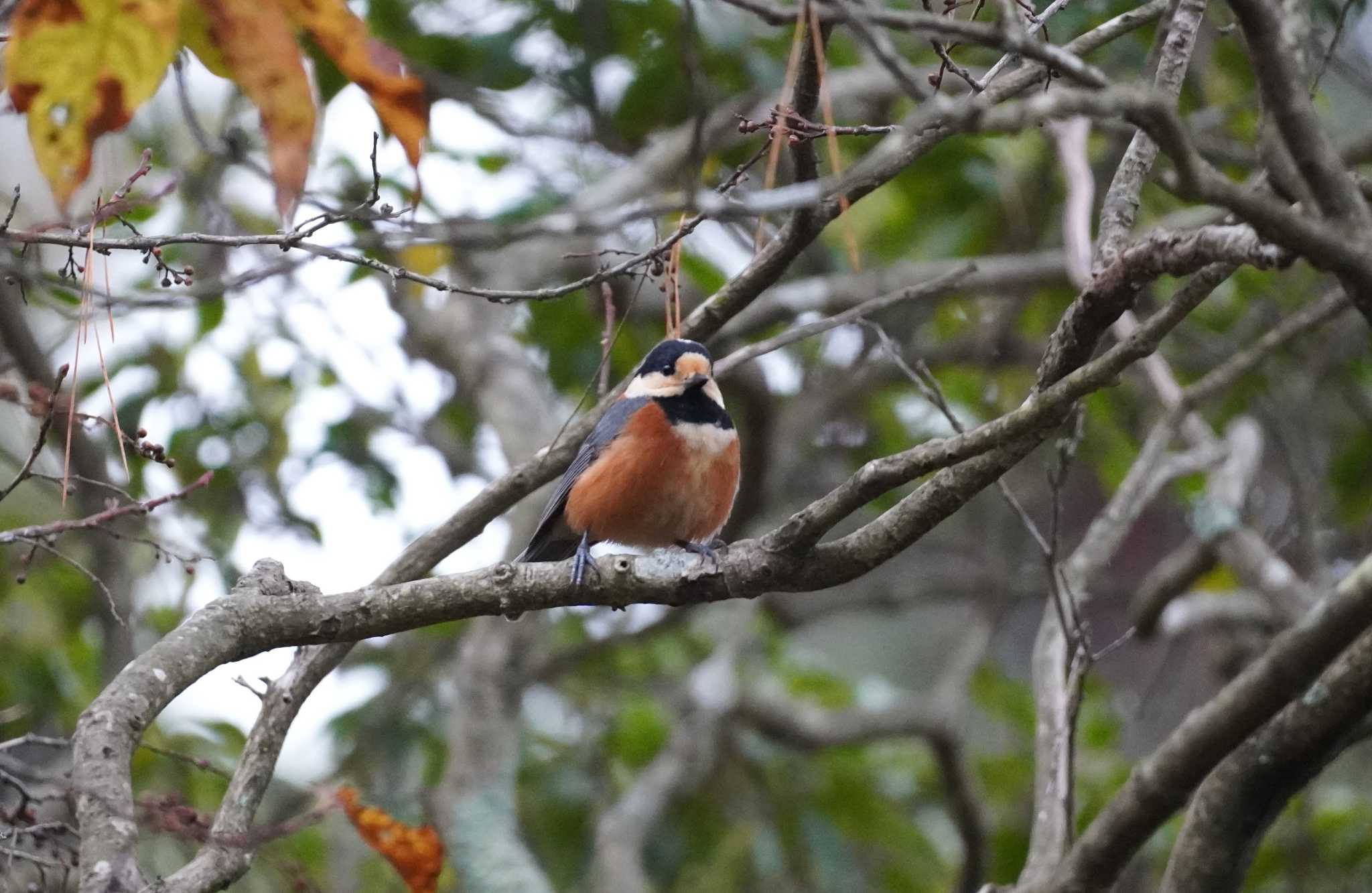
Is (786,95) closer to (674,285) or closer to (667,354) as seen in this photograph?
(674,285)

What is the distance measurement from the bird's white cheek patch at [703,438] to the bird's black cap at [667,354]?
22cm

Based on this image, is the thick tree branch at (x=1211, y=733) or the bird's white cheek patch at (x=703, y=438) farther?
the bird's white cheek patch at (x=703, y=438)

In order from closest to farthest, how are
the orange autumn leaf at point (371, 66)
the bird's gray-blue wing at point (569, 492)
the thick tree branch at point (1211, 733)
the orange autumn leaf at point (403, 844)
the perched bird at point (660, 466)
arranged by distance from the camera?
the orange autumn leaf at point (371, 66)
the thick tree branch at point (1211, 733)
the orange autumn leaf at point (403, 844)
the perched bird at point (660, 466)
the bird's gray-blue wing at point (569, 492)

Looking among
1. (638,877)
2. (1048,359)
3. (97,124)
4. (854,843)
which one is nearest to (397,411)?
(638,877)

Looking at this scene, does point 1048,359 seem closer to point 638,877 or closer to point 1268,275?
point 638,877

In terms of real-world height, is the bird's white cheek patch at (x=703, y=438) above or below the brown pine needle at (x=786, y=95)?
above

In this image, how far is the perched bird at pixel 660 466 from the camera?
15.1ft

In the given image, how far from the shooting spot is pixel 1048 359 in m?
2.67

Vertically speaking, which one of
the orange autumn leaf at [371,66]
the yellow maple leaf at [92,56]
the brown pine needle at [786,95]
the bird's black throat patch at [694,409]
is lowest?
the yellow maple leaf at [92,56]

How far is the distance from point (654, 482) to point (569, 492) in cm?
36

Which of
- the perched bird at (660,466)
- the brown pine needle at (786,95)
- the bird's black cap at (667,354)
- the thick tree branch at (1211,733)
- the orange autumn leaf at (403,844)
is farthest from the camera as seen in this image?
the perched bird at (660,466)

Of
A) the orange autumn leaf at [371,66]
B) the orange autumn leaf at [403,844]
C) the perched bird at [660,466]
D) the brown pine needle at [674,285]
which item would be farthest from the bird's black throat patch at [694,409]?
the orange autumn leaf at [371,66]

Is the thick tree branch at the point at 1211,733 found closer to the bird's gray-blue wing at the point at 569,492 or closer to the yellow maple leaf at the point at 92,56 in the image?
the bird's gray-blue wing at the point at 569,492

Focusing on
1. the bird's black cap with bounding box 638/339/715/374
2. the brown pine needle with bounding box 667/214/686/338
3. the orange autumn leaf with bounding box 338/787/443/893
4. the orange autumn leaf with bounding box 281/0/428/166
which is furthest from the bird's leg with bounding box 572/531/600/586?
the bird's black cap with bounding box 638/339/715/374
